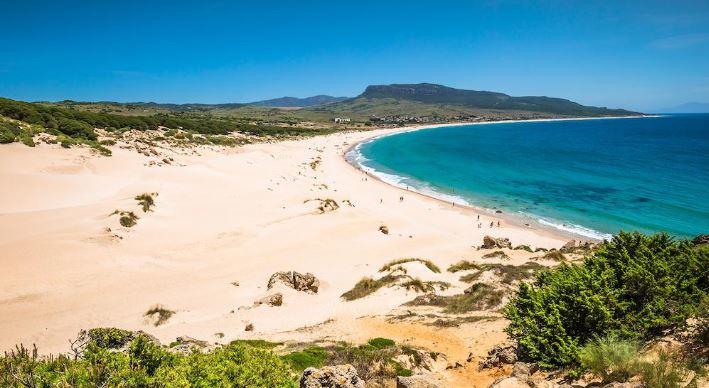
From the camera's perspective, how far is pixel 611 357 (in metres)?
7.81

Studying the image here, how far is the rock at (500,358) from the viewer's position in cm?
1069

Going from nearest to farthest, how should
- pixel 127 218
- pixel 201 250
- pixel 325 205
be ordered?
pixel 201 250
pixel 127 218
pixel 325 205

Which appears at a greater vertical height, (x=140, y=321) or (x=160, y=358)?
(x=160, y=358)

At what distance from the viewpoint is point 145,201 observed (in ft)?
99.2

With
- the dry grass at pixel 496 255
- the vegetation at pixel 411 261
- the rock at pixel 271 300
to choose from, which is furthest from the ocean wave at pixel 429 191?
the rock at pixel 271 300

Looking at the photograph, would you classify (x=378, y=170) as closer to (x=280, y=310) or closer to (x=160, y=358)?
(x=280, y=310)

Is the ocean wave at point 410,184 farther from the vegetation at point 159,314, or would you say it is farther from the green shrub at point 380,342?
the vegetation at point 159,314

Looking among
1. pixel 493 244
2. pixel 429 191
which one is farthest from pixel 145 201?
pixel 429 191

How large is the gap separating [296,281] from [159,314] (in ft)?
22.1

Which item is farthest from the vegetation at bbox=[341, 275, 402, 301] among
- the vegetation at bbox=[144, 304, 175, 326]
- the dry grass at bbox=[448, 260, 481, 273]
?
the vegetation at bbox=[144, 304, 175, 326]

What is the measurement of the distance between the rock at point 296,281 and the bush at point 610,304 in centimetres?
1192

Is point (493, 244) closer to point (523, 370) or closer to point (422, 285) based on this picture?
point (422, 285)

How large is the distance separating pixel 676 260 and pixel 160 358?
13883 millimetres

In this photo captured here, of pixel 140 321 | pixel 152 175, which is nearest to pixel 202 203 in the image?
pixel 152 175
